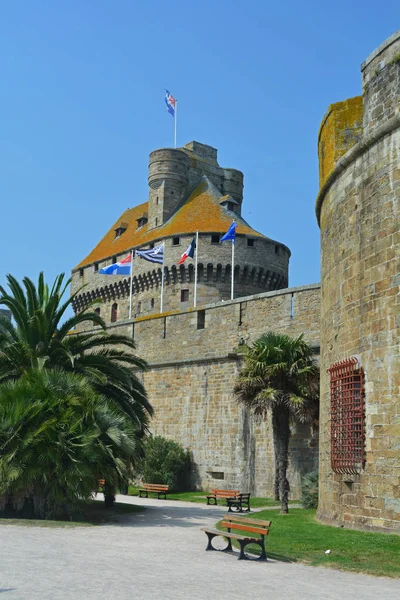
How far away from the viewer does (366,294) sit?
11820mm

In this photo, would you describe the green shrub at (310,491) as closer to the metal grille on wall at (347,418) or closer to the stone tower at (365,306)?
the stone tower at (365,306)

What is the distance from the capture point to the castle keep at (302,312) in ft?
37.4

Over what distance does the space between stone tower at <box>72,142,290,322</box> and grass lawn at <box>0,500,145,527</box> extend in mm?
25065

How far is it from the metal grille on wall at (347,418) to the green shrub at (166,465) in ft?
41.1

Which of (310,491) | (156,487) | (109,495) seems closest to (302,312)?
(310,491)

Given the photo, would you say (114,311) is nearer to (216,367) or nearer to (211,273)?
(211,273)

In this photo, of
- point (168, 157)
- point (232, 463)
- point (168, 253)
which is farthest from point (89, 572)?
point (168, 157)

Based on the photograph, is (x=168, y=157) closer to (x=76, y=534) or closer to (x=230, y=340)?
(x=230, y=340)

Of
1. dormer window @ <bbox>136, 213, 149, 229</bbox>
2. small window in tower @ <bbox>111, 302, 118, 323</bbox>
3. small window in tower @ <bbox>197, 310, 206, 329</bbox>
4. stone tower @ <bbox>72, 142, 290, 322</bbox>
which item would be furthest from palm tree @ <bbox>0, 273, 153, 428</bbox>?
dormer window @ <bbox>136, 213, 149, 229</bbox>

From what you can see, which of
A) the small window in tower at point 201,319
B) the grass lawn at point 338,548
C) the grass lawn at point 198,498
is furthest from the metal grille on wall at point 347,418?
the small window in tower at point 201,319

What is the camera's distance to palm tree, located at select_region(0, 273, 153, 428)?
17281 millimetres

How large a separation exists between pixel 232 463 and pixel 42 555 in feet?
46.0

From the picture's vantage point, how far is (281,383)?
65.5 feet

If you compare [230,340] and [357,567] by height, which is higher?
[230,340]
